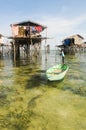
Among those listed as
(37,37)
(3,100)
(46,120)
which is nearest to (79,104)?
(46,120)

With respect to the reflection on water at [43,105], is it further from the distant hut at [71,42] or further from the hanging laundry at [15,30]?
the distant hut at [71,42]

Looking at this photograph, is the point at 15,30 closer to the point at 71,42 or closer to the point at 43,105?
the point at 43,105

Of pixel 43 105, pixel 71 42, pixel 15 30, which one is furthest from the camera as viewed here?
pixel 71 42

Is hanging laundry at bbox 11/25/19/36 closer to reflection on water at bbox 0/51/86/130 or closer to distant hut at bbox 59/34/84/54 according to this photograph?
reflection on water at bbox 0/51/86/130

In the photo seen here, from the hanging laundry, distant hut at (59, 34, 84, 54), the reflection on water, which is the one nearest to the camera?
the reflection on water

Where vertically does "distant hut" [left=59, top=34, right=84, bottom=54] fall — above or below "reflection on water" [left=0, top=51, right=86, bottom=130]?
above

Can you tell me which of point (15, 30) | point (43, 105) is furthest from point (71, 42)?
point (43, 105)

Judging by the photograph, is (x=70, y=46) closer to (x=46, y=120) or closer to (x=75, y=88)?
(x=75, y=88)

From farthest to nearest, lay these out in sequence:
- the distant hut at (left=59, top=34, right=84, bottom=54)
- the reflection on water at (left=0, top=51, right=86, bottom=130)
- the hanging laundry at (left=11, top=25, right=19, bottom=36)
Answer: the distant hut at (left=59, top=34, right=84, bottom=54) → the hanging laundry at (left=11, top=25, right=19, bottom=36) → the reflection on water at (left=0, top=51, right=86, bottom=130)

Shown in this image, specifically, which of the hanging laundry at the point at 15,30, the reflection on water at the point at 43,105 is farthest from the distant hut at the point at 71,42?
the reflection on water at the point at 43,105

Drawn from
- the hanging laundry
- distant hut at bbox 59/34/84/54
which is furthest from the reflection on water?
distant hut at bbox 59/34/84/54

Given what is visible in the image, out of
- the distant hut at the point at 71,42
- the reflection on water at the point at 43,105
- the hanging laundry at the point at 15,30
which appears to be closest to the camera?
the reflection on water at the point at 43,105

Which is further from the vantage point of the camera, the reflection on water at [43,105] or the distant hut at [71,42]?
the distant hut at [71,42]

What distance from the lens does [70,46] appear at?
55.0 metres
